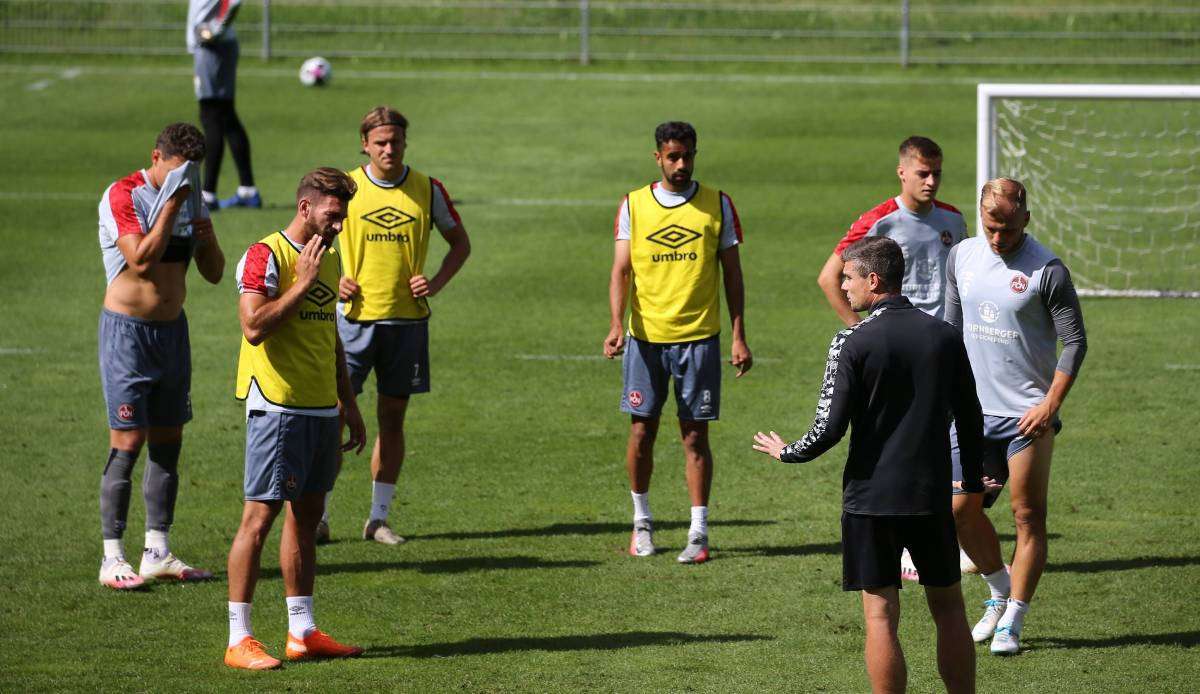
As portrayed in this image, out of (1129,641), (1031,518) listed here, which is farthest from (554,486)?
(1129,641)

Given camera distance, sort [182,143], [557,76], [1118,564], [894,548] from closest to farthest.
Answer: [894,548] → [182,143] → [1118,564] → [557,76]

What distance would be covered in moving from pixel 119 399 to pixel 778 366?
5892 millimetres

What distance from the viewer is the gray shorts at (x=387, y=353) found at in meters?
9.29

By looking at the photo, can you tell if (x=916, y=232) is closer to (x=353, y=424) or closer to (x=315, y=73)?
(x=353, y=424)

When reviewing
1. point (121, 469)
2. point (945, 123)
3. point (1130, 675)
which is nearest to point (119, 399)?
point (121, 469)

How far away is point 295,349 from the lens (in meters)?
7.27

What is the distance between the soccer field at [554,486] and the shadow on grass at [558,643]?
0.07ft

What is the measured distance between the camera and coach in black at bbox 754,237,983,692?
6051mm

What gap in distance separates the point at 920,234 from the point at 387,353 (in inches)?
121

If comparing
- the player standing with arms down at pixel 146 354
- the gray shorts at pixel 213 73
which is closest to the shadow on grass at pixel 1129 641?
the player standing with arms down at pixel 146 354

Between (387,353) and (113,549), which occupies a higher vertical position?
(387,353)

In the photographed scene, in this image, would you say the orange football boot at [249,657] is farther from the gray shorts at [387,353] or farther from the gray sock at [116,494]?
the gray shorts at [387,353]

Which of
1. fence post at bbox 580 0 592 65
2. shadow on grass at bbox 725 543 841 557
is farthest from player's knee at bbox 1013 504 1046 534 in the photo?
fence post at bbox 580 0 592 65

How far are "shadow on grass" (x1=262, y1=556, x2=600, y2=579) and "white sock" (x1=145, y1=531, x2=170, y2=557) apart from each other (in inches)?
20.9
